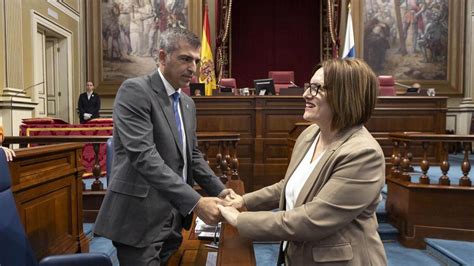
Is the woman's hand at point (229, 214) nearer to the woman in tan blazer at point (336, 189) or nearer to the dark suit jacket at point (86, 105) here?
the woman in tan blazer at point (336, 189)

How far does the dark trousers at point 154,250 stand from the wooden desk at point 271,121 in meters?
4.44

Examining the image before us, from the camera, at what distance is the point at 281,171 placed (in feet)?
21.5

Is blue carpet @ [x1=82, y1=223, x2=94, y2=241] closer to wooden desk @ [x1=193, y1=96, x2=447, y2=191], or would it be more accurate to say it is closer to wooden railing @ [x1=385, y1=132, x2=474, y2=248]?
wooden desk @ [x1=193, y1=96, x2=447, y2=191]

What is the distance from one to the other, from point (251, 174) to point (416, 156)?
2.83 metres

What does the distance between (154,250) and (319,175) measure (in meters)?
0.84

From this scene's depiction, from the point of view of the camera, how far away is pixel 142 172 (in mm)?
1774

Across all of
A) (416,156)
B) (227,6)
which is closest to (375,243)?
(416,156)

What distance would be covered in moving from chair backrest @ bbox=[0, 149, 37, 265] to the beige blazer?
1016 millimetres

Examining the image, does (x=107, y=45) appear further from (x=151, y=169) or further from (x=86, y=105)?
(x=151, y=169)

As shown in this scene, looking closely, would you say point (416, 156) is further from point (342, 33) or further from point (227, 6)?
point (227, 6)

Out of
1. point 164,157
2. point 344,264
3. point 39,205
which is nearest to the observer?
point 344,264

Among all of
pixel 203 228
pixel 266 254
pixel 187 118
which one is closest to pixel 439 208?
pixel 266 254

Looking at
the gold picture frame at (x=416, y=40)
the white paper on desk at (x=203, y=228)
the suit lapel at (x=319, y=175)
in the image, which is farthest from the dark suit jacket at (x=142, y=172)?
the gold picture frame at (x=416, y=40)

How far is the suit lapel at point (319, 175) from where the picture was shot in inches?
57.7
